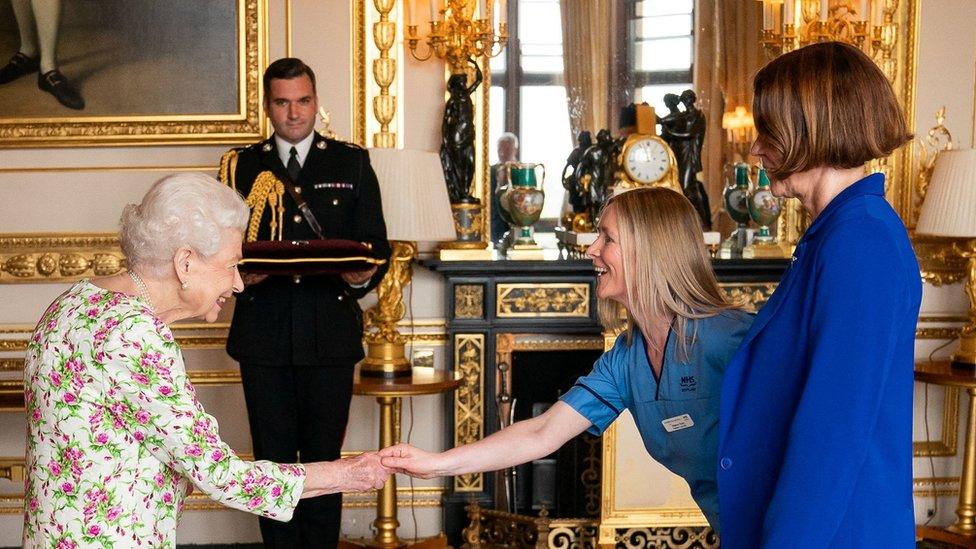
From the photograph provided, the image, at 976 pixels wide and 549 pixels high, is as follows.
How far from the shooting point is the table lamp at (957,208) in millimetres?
4648

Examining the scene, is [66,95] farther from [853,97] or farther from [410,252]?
[853,97]

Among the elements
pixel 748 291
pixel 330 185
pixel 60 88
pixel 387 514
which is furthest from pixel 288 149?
pixel 748 291

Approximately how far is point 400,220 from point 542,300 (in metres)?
0.81

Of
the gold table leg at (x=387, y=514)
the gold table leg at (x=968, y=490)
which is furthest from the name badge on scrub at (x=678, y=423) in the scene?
the gold table leg at (x=968, y=490)

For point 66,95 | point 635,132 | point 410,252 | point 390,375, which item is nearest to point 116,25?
point 66,95

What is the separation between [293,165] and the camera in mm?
3998

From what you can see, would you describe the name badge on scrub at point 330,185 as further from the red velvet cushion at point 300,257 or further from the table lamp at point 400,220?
the table lamp at point 400,220

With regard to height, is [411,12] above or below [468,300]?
above

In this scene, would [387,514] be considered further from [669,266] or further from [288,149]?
[669,266]

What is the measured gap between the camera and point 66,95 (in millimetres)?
4875

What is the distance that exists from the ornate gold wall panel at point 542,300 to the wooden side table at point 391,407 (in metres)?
0.40

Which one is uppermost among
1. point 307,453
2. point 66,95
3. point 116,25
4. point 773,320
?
point 116,25

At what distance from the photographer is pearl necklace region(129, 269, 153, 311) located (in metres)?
2.17

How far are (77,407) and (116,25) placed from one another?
3202 mm
